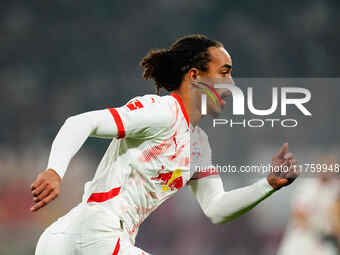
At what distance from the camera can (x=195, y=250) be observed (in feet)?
14.8

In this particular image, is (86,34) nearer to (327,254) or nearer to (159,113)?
(327,254)

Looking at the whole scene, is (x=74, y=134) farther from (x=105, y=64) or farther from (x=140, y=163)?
(x=105, y=64)

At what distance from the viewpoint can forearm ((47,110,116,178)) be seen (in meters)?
1.52

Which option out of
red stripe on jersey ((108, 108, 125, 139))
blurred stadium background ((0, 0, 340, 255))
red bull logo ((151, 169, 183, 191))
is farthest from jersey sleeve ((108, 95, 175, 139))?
blurred stadium background ((0, 0, 340, 255))

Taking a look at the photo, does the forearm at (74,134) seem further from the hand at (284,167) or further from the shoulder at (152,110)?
the hand at (284,167)

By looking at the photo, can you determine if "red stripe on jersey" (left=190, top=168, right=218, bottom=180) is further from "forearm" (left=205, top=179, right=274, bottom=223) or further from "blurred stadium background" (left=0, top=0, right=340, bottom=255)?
"blurred stadium background" (left=0, top=0, right=340, bottom=255)

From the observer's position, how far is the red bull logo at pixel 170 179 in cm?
185

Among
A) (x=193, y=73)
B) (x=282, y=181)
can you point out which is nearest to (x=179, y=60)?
(x=193, y=73)

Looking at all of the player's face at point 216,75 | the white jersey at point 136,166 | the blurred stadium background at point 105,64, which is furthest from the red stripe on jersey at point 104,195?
the blurred stadium background at point 105,64

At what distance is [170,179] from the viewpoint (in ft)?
6.17

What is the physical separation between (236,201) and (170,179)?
1.04 feet

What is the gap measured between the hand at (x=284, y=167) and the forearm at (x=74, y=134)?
605mm

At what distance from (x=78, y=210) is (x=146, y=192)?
249 mm

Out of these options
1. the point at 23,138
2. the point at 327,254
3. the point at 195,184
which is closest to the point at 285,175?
the point at 195,184
